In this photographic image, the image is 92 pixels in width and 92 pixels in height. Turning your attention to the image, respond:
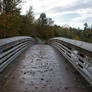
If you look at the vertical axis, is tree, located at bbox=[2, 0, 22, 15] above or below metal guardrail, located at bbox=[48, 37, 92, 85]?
above

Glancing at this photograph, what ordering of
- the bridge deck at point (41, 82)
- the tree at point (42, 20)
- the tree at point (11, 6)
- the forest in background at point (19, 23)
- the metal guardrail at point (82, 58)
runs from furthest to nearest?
the tree at point (42, 20) → the tree at point (11, 6) → the forest in background at point (19, 23) → the metal guardrail at point (82, 58) → the bridge deck at point (41, 82)

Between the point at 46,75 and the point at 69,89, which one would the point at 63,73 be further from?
the point at 69,89

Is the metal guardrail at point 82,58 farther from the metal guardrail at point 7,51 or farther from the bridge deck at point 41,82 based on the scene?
the metal guardrail at point 7,51

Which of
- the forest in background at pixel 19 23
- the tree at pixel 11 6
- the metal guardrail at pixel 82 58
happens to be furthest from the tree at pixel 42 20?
the metal guardrail at pixel 82 58

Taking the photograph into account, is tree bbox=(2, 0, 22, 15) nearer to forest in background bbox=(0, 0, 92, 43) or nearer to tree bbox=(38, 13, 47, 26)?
forest in background bbox=(0, 0, 92, 43)

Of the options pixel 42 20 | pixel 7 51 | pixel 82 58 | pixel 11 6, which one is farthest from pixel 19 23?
pixel 42 20

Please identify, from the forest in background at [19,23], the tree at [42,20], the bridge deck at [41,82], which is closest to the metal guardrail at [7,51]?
the bridge deck at [41,82]

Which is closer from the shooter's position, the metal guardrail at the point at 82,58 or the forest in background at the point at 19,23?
the metal guardrail at the point at 82,58

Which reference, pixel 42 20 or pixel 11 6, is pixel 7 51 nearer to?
pixel 11 6

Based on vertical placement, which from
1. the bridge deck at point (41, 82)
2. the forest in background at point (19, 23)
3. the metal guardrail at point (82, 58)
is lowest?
the bridge deck at point (41, 82)

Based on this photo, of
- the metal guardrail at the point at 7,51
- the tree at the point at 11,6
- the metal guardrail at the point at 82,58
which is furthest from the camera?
the tree at the point at 11,6

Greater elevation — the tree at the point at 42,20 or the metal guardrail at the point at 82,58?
the tree at the point at 42,20

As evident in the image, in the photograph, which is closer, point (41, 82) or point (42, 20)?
point (41, 82)

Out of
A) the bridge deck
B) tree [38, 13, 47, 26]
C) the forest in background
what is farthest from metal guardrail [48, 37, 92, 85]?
tree [38, 13, 47, 26]
